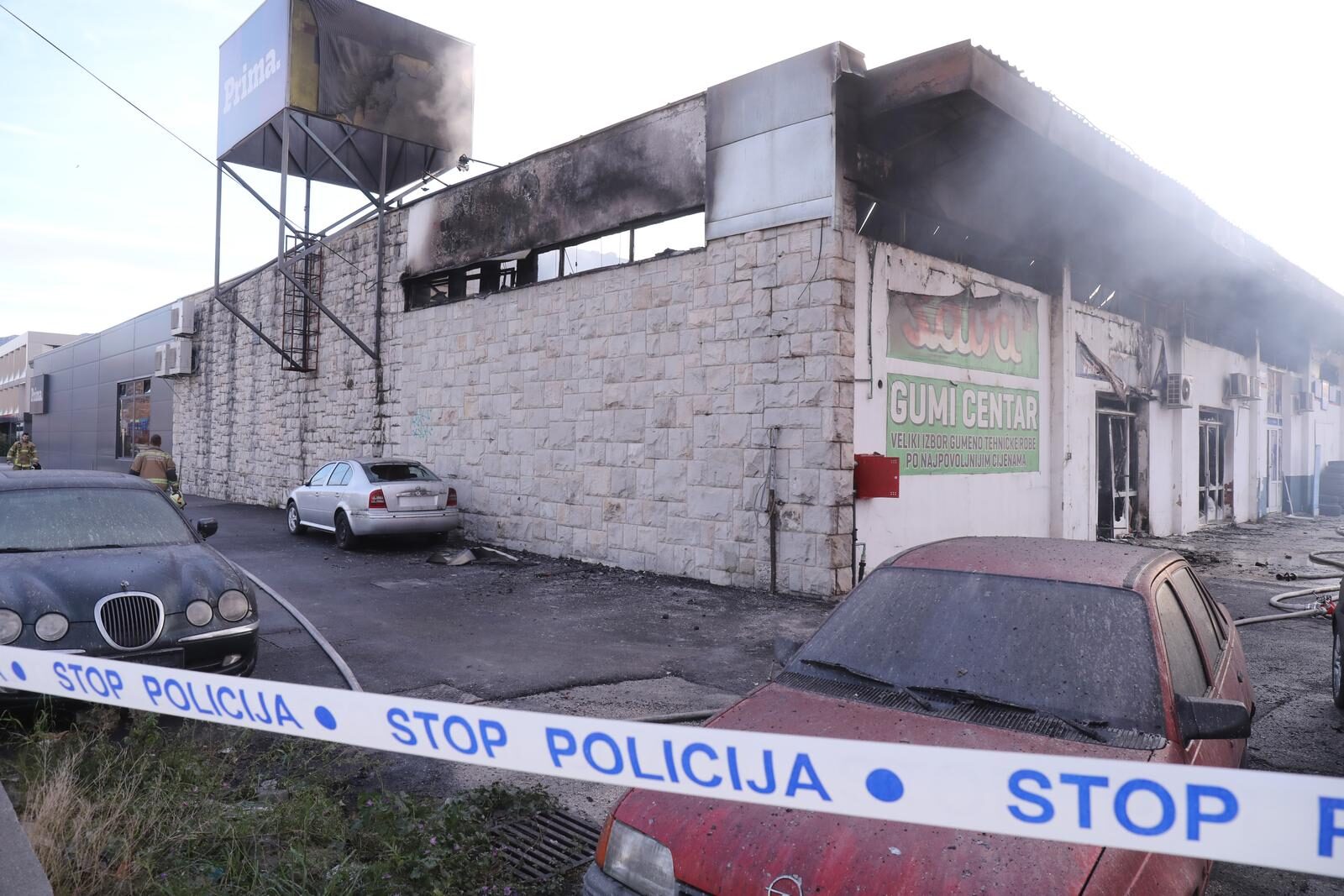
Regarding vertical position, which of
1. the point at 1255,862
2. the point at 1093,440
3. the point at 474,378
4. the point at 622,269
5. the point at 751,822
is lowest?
the point at 751,822

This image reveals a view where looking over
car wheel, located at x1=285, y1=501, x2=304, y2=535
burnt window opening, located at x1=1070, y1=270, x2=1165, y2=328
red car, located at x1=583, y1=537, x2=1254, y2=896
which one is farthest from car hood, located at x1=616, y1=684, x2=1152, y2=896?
car wheel, located at x1=285, y1=501, x2=304, y2=535

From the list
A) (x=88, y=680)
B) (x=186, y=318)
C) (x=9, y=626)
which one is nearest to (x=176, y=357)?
(x=186, y=318)

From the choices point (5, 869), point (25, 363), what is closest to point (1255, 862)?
point (5, 869)

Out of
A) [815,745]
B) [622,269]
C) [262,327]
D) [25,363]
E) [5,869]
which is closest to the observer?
[815,745]

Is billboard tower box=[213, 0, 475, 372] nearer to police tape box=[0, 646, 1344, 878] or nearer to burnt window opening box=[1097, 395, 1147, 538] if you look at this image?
burnt window opening box=[1097, 395, 1147, 538]

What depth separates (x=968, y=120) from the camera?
949 cm

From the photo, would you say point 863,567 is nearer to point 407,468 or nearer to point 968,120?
point 968,120

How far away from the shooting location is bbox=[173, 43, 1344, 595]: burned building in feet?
30.8

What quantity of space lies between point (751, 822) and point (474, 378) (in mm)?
12475

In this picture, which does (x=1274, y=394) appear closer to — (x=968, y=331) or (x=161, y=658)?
(x=968, y=331)

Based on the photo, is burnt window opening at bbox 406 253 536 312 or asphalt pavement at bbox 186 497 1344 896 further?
burnt window opening at bbox 406 253 536 312

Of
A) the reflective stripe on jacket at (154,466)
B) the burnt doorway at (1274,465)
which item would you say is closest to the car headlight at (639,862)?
the reflective stripe on jacket at (154,466)

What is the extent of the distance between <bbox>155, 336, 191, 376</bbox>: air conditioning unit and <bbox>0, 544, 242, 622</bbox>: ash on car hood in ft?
73.7

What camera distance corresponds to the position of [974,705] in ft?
9.41
